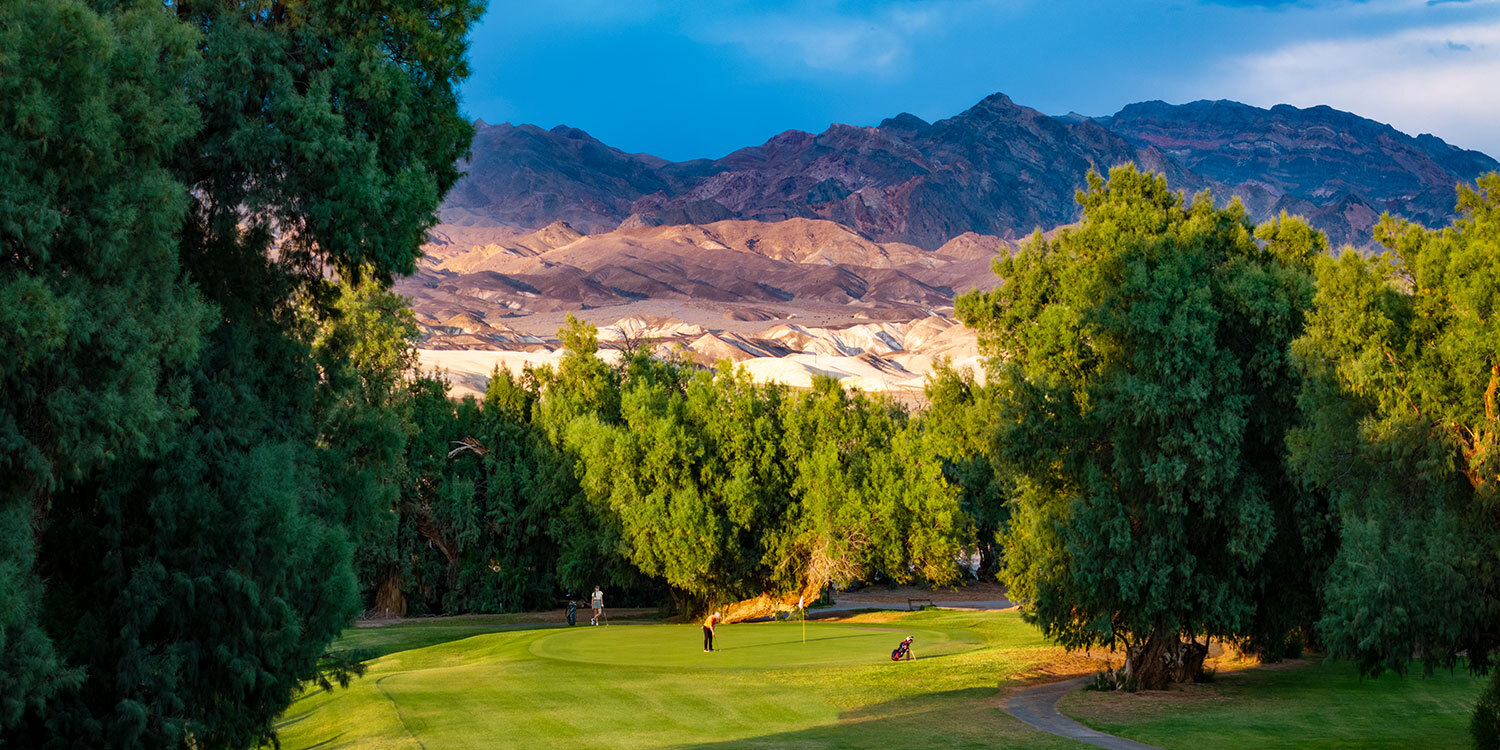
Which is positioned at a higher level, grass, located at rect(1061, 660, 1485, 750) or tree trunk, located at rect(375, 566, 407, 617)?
tree trunk, located at rect(375, 566, 407, 617)

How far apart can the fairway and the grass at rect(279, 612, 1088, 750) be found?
8 cm

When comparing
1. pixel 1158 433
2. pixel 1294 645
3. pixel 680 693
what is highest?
pixel 1158 433

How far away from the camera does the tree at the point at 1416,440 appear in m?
18.3

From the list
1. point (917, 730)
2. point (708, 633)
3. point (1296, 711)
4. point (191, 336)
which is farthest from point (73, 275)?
point (708, 633)

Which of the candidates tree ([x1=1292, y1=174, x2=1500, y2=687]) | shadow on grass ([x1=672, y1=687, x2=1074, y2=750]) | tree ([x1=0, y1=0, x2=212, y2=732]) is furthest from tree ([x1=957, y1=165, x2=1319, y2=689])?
tree ([x1=0, y1=0, x2=212, y2=732])

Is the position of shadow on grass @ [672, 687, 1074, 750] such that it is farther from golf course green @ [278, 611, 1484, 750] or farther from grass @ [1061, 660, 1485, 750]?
grass @ [1061, 660, 1485, 750]

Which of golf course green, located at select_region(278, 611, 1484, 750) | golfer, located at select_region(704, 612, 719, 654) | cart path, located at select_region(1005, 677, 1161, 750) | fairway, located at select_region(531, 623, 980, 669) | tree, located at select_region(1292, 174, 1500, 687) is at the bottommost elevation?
cart path, located at select_region(1005, 677, 1161, 750)

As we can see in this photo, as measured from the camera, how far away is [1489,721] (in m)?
17.4

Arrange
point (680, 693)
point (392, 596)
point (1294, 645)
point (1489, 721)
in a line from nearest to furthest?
point (1489, 721), point (680, 693), point (1294, 645), point (392, 596)

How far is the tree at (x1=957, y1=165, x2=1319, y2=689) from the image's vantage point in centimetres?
2425

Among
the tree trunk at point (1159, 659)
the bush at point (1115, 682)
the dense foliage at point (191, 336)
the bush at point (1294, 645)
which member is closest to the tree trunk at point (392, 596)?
the bush at point (1115, 682)

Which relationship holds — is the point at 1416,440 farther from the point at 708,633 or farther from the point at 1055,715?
the point at 708,633

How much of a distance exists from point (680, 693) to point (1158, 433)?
11302mm

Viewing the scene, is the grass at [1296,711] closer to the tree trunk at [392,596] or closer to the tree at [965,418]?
the tree at [965,418]
